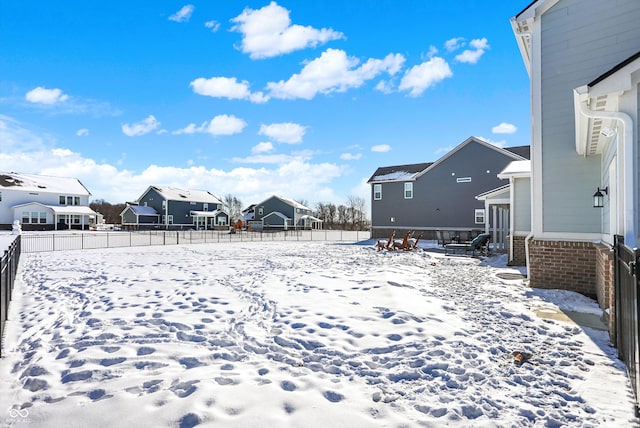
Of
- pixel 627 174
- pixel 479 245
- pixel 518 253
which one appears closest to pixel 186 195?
pixel 479 245

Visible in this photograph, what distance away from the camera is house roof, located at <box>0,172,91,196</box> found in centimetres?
3938

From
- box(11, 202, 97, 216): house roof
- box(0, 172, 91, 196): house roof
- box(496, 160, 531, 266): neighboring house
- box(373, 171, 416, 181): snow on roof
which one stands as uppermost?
box(0, 172, 91, 196): house roof

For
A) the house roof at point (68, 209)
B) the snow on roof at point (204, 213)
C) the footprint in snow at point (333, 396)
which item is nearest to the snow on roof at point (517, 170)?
the footprint in snow at point (333, 396)

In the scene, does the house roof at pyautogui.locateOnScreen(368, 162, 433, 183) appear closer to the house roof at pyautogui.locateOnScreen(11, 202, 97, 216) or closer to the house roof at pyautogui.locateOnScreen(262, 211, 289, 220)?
the house roof at pyautogui.locateOnScreen(262, 211, 289, 220)

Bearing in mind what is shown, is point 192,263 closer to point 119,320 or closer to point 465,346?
point 119,320

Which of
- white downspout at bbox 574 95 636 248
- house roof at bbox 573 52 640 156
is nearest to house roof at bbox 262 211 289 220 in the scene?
house roof at bbox 573 52 640 156

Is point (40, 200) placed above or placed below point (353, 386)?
above

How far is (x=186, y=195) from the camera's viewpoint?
5316 cm

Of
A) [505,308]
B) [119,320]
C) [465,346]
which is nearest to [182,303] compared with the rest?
[119,320]

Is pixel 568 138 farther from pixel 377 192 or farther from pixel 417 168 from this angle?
pixel 377 192

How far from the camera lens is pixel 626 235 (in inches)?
173

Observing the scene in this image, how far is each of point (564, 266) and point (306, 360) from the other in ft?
21.8

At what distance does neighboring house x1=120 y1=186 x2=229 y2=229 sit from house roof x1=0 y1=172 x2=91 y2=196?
6405mm

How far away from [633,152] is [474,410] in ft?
12.2
